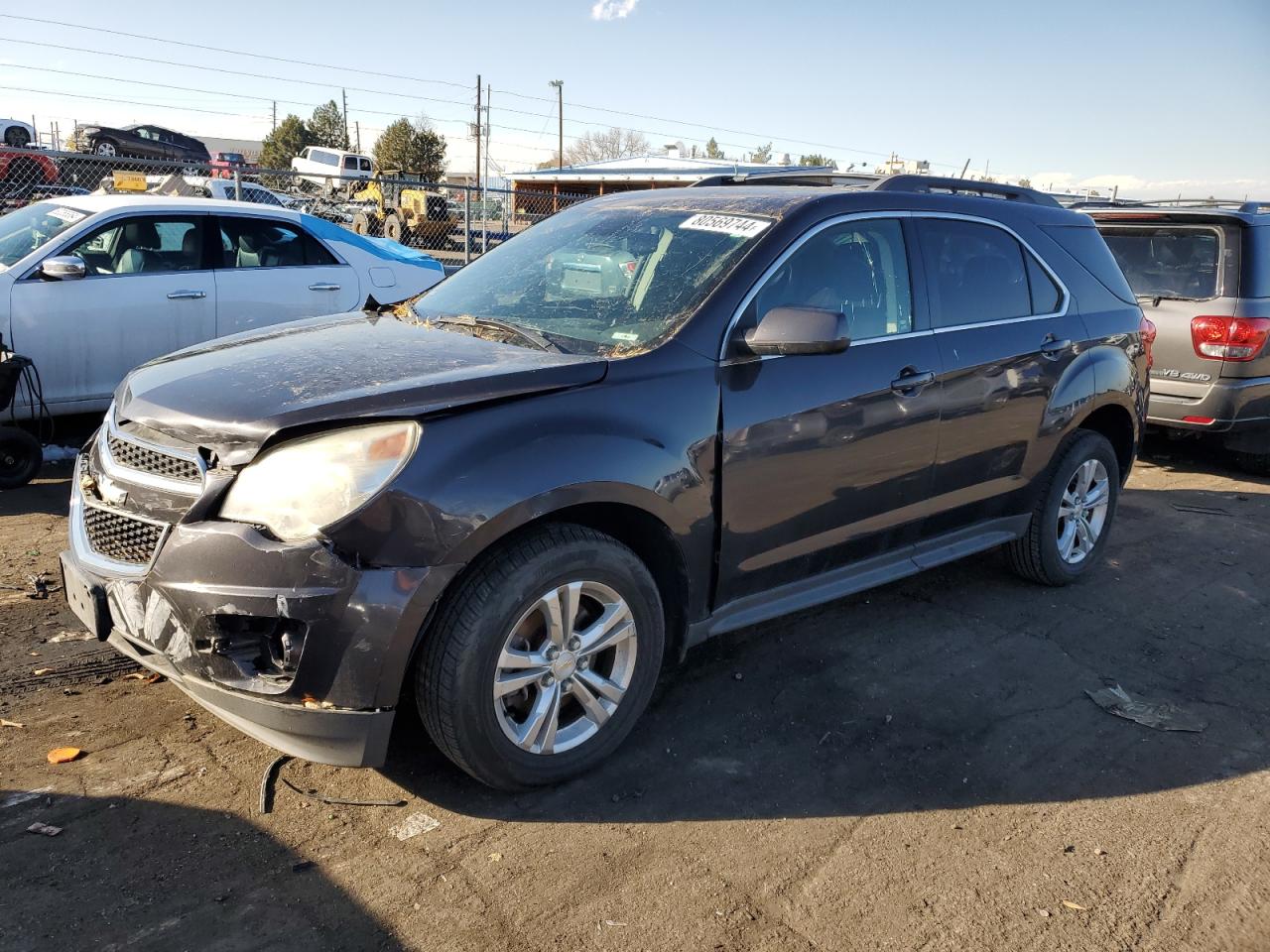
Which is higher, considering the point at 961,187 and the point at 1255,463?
the point at 961,187

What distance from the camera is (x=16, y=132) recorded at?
28750mm

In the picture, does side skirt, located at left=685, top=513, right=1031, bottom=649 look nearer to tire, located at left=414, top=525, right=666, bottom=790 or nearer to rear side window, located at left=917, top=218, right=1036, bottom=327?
tire, located at left=414, top=525, right=666, bottom=790

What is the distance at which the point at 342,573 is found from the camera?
2639 mm

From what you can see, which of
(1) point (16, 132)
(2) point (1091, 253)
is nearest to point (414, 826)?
(2) point (1091, 253)

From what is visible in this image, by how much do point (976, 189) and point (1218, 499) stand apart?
3991 millimetres

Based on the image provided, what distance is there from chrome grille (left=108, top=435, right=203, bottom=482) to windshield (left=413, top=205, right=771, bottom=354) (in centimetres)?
126

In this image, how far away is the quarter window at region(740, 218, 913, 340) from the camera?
3688mm

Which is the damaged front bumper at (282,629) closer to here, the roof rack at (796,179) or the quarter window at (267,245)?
the roof rack at (796,179)

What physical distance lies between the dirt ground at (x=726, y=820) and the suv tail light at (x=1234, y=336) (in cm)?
380

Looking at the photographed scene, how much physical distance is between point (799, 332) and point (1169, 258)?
19.4 feet

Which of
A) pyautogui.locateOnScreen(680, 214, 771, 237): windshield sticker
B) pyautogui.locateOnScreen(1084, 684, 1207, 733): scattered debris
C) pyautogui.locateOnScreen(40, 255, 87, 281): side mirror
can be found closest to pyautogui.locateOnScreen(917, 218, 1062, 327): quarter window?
pyautogui.locateOnScreen(680, 214, 771, 237): windshield sticker

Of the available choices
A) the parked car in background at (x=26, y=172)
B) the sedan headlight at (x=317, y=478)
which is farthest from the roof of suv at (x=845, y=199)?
the parked car in background at (x=26, y=172)

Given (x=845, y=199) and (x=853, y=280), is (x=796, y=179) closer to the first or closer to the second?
(x=845, y=199)

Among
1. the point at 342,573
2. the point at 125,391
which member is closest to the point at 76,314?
the point at 125,391
